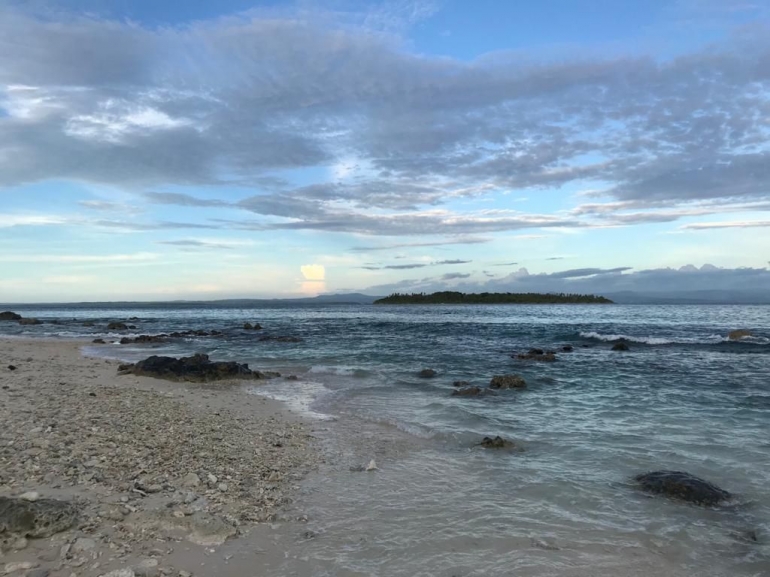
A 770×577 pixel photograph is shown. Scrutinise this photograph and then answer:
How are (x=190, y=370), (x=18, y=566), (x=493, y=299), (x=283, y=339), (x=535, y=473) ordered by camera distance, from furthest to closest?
(x=493, y=299) < (x=283, y=339) < (x=190, y=370) < (x=535, y=473) < (x=18, y=566)

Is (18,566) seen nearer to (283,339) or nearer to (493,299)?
(283,339)

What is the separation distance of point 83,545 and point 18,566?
0.58 metres

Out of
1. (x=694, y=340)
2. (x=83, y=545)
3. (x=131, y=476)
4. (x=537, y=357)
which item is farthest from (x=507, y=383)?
(x=694, y=340)

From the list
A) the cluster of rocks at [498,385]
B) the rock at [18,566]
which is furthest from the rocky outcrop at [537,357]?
the rock at [18,566]

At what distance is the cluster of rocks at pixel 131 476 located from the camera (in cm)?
522

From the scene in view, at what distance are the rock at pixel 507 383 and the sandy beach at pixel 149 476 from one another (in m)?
7.66

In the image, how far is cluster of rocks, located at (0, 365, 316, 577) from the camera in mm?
5223

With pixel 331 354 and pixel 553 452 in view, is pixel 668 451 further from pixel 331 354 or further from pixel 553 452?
pixel 331 354

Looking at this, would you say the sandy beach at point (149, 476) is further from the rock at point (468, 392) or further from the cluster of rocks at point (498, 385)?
the cluster of rocks at point (498, 385)

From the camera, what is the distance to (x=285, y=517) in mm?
6418

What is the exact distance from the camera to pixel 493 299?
158m

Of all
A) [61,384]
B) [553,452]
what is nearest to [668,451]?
[553,452]

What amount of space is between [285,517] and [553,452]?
5.60 metres

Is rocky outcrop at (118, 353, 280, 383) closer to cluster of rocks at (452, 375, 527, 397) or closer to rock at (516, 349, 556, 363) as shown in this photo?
cluster of rocks at (452, 375, 527, 397)
